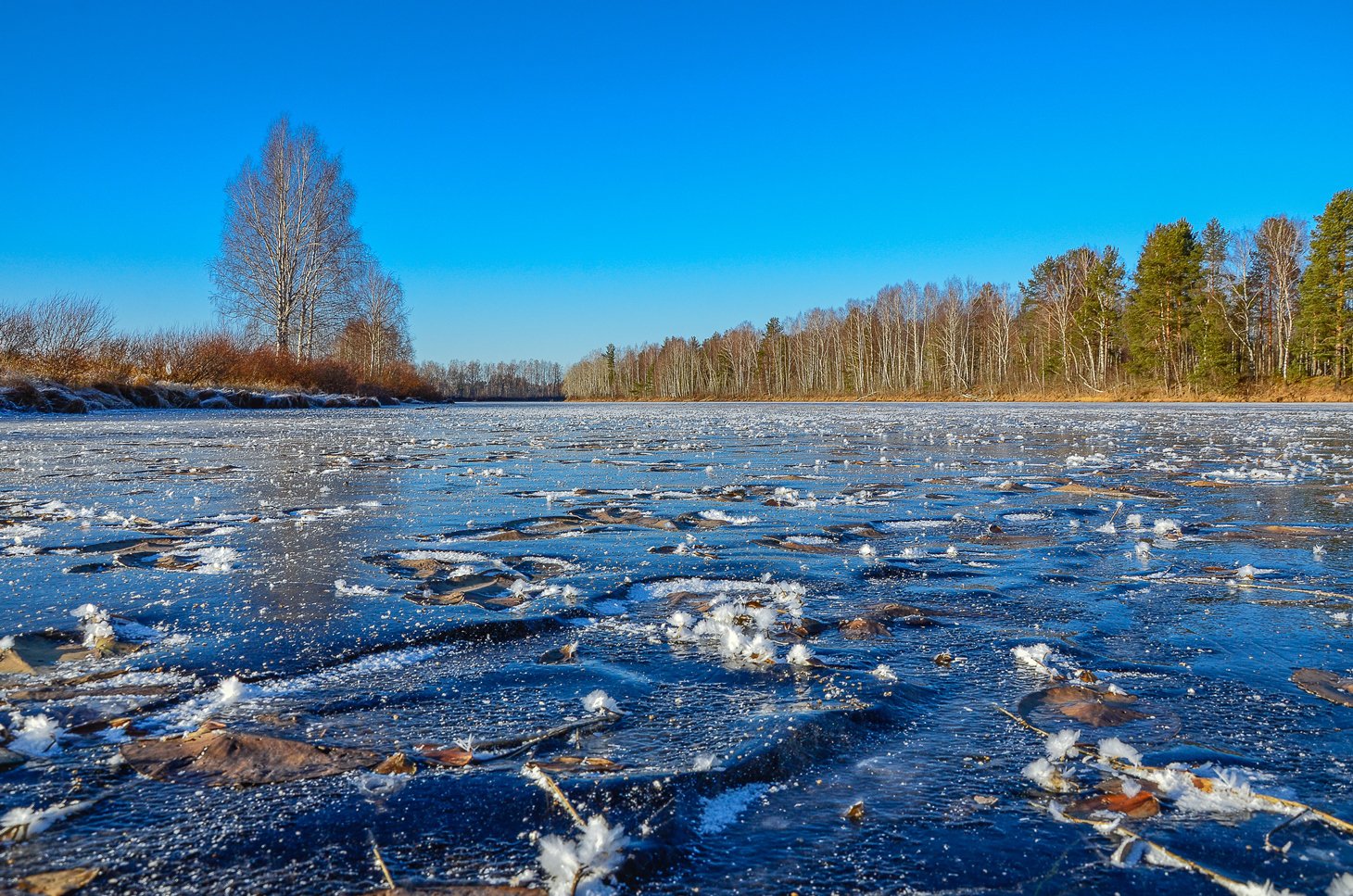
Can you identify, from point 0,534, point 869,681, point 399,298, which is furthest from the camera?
point 399,298

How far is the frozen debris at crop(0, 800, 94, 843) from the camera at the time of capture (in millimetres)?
1169

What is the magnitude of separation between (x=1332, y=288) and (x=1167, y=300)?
7.79 meters

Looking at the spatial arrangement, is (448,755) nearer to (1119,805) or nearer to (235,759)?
(235,759)

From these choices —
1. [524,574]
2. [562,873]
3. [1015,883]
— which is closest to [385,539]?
[524,574]

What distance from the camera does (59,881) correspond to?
1.06m

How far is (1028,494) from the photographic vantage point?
17.0ft

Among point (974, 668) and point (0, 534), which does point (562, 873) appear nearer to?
point (974, 668)

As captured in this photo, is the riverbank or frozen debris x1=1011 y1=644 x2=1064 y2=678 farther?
the riverbank

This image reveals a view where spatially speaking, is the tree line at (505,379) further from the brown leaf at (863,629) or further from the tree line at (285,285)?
the brown leaf at (863,629)

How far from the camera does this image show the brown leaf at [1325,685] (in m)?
1.74

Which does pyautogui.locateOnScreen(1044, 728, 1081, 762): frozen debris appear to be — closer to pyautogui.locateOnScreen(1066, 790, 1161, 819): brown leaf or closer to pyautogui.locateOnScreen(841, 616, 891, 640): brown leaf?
pyautogui.locateOnScreen(1066, 790, 1161, 819): brown leaf

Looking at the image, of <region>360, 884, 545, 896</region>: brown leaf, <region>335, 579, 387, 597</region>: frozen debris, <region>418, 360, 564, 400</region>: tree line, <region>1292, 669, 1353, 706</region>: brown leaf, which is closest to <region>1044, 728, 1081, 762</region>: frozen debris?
<region>1292, 669, 1353, 706</region>: brown leaf

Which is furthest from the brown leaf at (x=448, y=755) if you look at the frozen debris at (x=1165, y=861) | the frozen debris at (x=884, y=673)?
the frozen debris at (x=1165, y=861)

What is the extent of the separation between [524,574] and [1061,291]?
60.6 meters
